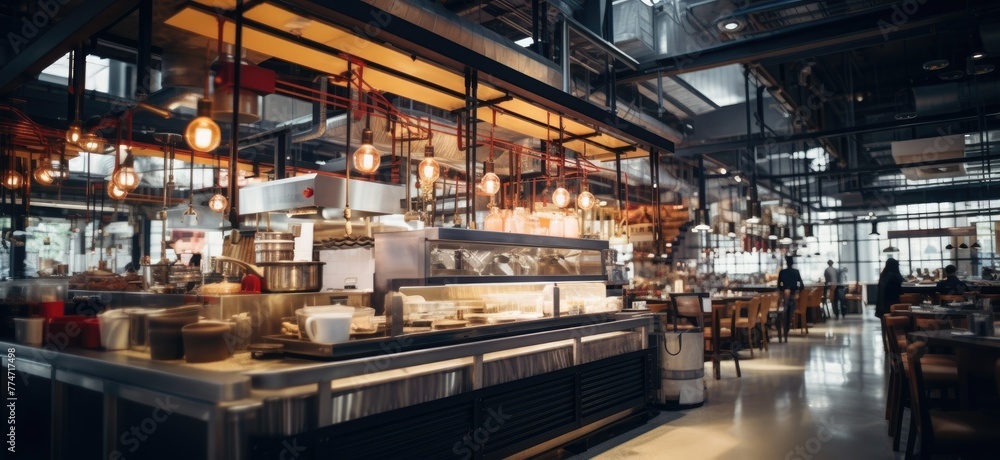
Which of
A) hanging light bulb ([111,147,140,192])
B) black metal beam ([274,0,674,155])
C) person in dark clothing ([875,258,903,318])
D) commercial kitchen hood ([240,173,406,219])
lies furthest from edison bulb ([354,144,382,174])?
person in dark clothing ([875,258,903,318])

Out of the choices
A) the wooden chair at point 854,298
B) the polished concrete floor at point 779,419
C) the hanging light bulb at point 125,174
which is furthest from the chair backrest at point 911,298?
the hanging light bulb at point 125,174

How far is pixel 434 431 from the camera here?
11.1 feet

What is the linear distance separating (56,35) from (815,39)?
7360 millimetres

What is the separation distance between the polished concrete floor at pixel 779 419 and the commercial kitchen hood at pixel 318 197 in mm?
2538

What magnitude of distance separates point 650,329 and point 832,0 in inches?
199

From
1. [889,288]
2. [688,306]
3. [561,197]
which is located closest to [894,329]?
[561,197]

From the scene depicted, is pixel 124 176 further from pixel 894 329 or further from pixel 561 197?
pixel 894 329

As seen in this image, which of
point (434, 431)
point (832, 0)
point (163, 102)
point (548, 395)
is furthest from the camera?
point (832, 0)

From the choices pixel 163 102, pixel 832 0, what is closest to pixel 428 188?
pixel 163 102

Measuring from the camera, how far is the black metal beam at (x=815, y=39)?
645cm

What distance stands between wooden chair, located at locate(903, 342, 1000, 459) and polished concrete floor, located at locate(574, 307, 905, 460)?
941 mm

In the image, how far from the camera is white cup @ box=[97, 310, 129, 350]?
339 centimetres

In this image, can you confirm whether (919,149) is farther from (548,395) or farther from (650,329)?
(548,395)

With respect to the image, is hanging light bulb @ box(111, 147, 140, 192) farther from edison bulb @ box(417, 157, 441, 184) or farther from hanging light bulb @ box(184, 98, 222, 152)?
edison bulb @ box(417, 157, 441, 184)
